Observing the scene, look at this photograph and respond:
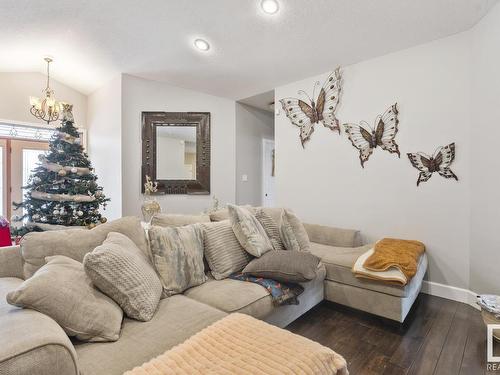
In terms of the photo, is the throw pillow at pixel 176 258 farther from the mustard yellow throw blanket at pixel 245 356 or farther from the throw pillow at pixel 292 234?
the throw pillow at pixel 292 234

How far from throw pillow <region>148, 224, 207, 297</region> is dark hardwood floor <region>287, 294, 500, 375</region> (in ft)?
3.04

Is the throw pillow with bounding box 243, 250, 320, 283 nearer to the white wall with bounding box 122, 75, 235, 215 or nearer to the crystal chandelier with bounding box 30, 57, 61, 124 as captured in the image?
the white wall with bounding box 122, 75, 235, 215

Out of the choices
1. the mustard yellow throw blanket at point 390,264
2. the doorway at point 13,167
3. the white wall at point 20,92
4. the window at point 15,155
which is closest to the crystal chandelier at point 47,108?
the window at point 15,155

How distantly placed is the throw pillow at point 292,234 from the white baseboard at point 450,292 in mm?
1427

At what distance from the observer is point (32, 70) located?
452 cm

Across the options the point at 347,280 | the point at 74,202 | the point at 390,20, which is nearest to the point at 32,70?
the point at 74,202

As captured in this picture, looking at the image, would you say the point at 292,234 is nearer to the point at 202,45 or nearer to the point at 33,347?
the point at 33,347

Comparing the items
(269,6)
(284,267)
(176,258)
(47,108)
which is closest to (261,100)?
(269,6)

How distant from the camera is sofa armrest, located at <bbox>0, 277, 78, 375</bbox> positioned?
0.76 m

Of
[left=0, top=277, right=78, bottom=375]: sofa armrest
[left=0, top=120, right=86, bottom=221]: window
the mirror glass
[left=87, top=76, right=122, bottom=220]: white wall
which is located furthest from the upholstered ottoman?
[left=0, top=120, right=86, bottom=221]: window

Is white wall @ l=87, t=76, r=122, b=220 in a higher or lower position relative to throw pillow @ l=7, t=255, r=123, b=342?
higher

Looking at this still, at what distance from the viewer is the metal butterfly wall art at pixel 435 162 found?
2675mm

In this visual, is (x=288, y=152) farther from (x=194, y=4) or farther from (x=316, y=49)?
(x=194, y=4)

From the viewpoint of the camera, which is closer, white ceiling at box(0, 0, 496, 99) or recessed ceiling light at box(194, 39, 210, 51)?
white ceiling at box(0, 0, 496, 99)
